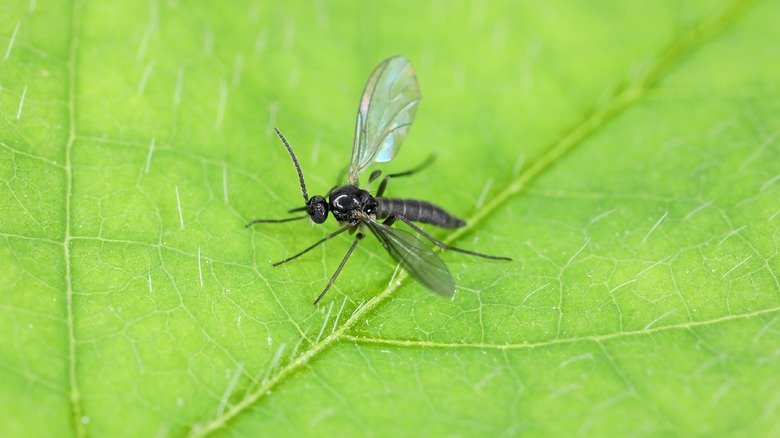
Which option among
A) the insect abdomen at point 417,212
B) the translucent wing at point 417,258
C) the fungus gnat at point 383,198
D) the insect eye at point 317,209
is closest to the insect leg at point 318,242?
the fungus gnat at point 383,198

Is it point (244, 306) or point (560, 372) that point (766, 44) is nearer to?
point (560, 372)

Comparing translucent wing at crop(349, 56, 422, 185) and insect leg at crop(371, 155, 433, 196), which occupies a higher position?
translucent wing at crop(349, 56, 422, 185)

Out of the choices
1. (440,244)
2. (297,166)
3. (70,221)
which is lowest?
(440,244)

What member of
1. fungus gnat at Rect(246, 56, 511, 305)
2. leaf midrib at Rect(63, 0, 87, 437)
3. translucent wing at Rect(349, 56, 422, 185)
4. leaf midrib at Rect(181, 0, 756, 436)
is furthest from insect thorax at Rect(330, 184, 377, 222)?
leaf midrib at Rect(63, 0, 87, 437)

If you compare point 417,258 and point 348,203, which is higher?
point 348,203

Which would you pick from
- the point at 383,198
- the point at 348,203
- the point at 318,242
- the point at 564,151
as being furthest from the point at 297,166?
the point at 564,151

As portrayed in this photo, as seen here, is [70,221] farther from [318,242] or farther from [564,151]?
[564,151]

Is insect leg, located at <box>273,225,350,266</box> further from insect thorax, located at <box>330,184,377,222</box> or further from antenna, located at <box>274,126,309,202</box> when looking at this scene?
antenna, located at <box>274,126,309,202</box>
